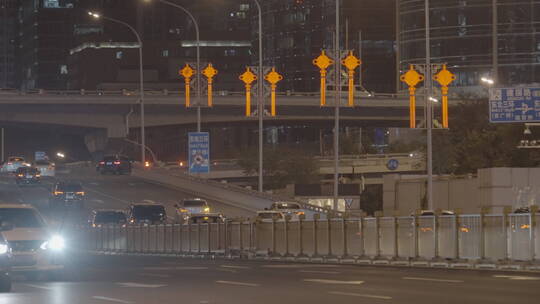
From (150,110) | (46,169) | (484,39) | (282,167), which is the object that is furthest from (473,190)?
(282,167)

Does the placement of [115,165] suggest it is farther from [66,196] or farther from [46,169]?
[66,196]

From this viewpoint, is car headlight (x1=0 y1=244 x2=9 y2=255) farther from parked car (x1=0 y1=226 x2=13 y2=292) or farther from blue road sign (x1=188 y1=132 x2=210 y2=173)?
blue road sign (x1=188 y1=132 x2=210 y2=173)

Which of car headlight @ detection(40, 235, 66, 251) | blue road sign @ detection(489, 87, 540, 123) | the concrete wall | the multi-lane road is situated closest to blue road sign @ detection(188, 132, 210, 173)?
the concrete wall

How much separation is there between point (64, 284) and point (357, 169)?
116777 millimetres

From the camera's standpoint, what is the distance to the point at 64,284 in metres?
24.9

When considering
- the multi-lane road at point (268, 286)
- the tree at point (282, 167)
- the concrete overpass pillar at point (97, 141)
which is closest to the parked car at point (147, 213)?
the multi-lane road at point (268, 286)

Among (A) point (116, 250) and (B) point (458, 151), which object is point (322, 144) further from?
(A) point (116, 250)

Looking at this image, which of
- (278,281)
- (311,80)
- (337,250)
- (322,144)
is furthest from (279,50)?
(278,281)

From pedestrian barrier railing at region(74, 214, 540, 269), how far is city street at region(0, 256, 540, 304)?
105 inches

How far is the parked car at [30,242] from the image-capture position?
969 inches

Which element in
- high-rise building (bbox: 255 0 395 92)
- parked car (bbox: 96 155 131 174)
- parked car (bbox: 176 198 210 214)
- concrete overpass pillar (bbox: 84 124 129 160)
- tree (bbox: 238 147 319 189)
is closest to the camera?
parked car (bbox: 176 198 210 214)

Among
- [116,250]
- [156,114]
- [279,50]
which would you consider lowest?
[116,250]

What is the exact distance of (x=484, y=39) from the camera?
12950cm

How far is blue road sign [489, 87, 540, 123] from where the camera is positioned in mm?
62156
